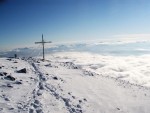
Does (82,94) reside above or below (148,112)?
above

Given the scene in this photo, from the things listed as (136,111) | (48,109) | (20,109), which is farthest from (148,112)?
(20,109)

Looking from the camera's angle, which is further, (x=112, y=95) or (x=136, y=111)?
(x=112, y=95)

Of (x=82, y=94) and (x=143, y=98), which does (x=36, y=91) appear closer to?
(x=82, y=94)

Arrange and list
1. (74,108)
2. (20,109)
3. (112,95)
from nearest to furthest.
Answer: (20,109) → (74,108) → (112,95)

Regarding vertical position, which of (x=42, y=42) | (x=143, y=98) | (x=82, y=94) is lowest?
(x=143, y=98)

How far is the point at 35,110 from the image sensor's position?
17266mm

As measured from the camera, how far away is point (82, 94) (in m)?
25.7

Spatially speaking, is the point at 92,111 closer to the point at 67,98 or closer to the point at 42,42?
the point at 67,98

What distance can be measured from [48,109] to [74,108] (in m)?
2.74

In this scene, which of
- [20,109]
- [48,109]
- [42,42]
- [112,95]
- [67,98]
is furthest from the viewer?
[42,42]

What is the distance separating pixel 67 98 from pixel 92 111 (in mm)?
3200

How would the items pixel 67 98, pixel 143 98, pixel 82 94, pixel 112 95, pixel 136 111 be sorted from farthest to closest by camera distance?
pixel 143 98
pixel 112 95
pixel 82 94
pixel 136 111
pixel 67 98

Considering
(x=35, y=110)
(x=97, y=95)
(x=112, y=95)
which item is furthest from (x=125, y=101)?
(x=35, y=110)

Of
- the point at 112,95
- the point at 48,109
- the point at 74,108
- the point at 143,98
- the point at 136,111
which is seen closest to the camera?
the point at 48,109
